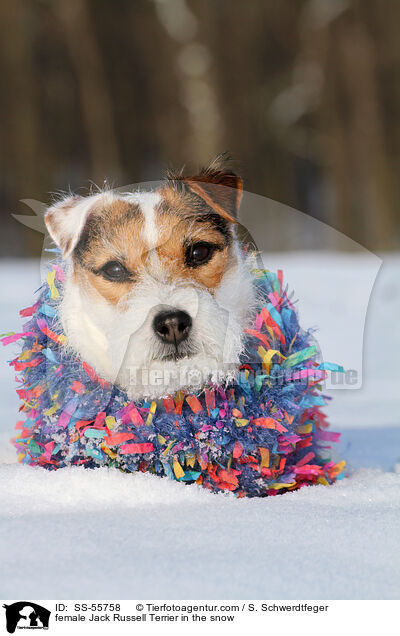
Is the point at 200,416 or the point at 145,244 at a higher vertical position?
the point at 145,244

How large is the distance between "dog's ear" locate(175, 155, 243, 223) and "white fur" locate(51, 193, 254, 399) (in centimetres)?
18

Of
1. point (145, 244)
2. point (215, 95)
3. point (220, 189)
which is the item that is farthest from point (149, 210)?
point (215, 95)

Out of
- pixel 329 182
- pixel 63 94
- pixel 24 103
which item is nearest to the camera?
pixel 24 103

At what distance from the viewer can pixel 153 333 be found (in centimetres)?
188

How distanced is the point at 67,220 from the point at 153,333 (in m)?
0.59

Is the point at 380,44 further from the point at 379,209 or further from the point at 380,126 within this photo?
the point at 379,209

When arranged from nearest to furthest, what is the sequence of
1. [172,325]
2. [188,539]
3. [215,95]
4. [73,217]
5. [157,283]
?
[188,539]
[172,325]
[157,283]
[73,217]
[215,95]

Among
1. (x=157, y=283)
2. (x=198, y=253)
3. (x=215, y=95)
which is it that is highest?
(x=215, y=95)

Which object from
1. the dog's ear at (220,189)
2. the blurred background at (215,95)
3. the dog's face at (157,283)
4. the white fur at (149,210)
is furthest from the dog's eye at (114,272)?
the blurred background at (215,95)

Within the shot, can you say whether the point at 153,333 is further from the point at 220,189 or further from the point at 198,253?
the point at 220,189

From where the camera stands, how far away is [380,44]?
12.6m

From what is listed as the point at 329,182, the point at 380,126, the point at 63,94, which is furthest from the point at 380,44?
the point at 63,94

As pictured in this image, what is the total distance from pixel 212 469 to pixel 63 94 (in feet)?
37.2

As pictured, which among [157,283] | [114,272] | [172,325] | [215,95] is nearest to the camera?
[172,325]
